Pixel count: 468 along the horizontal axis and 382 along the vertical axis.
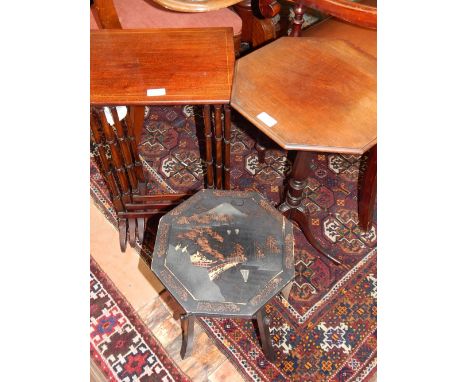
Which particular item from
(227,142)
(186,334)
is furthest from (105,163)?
(186,334)

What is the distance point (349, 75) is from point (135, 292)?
147cm

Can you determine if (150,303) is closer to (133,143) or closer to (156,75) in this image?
(133,143)

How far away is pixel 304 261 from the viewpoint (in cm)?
231

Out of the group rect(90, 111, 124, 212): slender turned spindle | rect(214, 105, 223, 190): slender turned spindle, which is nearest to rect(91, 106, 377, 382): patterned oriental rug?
rect(90, 111, 124, 212): slender turned spindle

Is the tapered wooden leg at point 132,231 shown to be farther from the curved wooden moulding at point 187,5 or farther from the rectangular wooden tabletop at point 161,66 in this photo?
the curved wooden moulding at point 187,5

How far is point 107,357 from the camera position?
2012 millimetres

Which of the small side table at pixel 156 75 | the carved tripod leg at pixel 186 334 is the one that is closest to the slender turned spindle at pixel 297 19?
the small side table at pixel 156 75

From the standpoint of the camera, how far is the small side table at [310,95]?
1.53 meters

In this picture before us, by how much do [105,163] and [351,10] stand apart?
1.27m

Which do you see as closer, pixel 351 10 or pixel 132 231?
pixel 351 10

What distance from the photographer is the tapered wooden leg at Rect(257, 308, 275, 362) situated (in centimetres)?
175

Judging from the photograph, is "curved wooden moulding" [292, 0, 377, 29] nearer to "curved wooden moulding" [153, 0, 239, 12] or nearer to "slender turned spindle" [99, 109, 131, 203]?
"curved wooden moulding" [153, 0, 239, 12]

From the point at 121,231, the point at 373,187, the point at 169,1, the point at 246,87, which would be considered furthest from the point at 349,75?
the point at 121,231

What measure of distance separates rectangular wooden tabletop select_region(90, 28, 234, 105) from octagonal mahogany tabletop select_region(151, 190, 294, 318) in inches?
16.9
